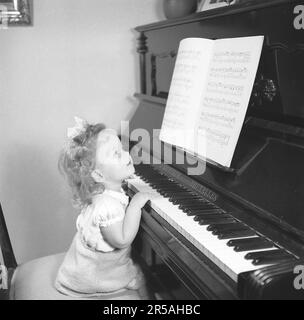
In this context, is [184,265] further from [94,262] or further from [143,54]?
[143,54]

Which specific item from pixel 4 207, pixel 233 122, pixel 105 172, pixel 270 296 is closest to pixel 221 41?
pixel 233 122

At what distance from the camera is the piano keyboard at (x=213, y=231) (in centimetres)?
102

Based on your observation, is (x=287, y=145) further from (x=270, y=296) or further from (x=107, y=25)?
(x=107, y=25)

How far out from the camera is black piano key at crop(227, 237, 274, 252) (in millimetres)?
1072

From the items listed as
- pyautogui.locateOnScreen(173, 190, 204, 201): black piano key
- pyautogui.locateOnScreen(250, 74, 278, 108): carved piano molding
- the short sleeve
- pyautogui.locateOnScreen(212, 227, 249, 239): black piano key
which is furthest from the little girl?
pyautogui.locateOnScreen(250, 74, 278, 108): carved piano molding

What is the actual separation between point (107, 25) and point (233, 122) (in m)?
1.37

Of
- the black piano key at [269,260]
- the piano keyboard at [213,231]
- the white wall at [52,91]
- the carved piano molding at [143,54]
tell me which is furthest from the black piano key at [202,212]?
the white wall at [52,91]

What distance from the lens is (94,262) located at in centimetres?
150

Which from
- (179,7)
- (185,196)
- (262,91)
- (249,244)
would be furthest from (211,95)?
(179,7)

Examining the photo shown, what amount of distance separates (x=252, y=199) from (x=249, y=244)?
0.19 metres

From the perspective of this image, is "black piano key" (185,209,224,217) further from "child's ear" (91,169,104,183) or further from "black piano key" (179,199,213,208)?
"child's ear" (91,169,104,183)

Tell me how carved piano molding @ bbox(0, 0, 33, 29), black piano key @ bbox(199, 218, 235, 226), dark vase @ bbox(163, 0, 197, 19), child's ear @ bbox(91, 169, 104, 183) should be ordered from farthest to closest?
1. carved piano molding @ bbox(0, 0, 33, 29)
2. dark vase @ bbox(163, 0, 197, 19)
3. child's ear @ bbox(91, 169, 104, 183)
4. black piano key @ bbox(199, 218, 235, 226)

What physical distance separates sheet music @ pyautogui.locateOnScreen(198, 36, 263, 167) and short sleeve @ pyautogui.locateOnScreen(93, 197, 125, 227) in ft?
1.13

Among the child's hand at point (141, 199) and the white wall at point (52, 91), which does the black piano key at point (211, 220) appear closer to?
the child's hand at point (141, 199)
